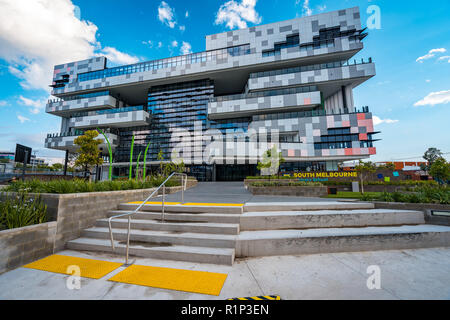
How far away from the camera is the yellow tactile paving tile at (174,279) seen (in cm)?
277

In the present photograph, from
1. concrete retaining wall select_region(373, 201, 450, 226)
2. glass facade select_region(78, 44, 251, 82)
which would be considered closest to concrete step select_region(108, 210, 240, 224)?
concrete retaining wall select_region(373, 201, 450, 226)

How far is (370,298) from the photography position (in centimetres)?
246

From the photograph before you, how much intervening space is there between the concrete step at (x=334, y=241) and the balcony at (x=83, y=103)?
48.4 meters

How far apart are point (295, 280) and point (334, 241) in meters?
1.79

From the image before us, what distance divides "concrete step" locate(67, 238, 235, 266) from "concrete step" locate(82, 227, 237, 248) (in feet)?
0.40

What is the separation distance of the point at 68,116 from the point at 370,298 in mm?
63490

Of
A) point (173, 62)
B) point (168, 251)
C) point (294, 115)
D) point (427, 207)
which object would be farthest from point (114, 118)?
point (427, 207)

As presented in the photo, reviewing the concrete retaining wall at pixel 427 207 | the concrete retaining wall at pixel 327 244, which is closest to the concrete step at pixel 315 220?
the concrete retaining wall at pixel 327 244

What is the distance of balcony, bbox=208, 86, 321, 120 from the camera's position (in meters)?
30.7

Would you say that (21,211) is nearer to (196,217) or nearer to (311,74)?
(196,217)

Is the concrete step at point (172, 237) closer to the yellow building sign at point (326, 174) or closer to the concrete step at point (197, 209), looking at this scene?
the concrete step at point (197, 209)

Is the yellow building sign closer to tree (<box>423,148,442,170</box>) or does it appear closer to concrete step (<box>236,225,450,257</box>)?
concrete step (<box>236,225,450,257</box>)

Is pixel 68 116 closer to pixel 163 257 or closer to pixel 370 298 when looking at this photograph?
pixel 163 257

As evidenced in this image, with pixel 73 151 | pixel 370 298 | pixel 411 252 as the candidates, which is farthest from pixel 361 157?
pixel 73 151
